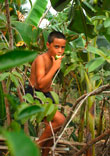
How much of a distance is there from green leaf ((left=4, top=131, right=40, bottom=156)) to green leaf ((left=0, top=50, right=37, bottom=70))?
134mm

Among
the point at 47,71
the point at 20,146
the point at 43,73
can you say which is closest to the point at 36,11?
the point at 47,71

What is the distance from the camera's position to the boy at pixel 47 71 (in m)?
1.49

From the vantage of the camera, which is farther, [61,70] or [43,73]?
[61,70]

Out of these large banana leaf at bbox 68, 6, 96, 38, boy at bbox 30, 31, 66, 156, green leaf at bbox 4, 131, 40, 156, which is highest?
large banana leaf at bbox 68, 6, 96, 38

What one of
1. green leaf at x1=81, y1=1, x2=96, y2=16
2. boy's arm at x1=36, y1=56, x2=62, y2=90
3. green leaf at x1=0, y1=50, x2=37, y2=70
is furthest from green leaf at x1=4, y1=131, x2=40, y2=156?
green leaf at x1=81, y1=1, x2=96, y2=16

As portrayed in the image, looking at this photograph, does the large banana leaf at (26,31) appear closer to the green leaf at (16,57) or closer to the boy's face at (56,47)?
the boy's face at (56,47)

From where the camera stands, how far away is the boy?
1492mm

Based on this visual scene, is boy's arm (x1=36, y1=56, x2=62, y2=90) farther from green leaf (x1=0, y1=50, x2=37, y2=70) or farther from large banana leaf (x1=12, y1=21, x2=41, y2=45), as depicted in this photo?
green leaf (x1=0, y1=50, x2=37, y2=70)

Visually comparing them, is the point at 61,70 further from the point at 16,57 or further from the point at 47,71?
the point at 16,57

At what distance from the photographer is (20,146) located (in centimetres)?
21

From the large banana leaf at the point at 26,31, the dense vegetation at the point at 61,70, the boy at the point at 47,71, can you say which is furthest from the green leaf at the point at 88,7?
the large banana leaf at the point at 26,31

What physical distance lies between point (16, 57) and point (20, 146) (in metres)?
0.16

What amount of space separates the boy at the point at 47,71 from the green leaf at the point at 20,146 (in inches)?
48.1

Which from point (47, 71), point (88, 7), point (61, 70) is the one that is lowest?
point (61, 70)
